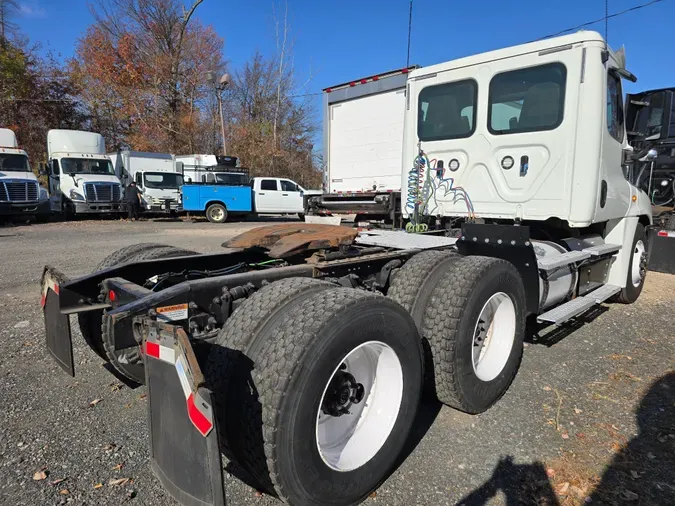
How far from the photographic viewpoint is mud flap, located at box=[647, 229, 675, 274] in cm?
698

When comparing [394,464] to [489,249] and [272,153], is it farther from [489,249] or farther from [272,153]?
[272,153]

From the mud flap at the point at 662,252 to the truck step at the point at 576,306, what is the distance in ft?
7.79

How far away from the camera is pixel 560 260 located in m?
4.23

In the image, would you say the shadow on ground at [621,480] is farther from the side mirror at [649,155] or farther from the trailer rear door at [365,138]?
the trailer rear door at [365,138]

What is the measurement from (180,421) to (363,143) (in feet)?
24.0

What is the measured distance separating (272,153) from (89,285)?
106 ft

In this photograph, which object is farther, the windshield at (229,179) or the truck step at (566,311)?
the windshield at (229,179)

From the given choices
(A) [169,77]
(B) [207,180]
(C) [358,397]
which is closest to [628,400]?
(C) [358,397]

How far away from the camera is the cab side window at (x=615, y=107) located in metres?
4.74

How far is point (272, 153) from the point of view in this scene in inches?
1334

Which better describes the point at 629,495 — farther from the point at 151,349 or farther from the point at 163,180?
the point at 163,180

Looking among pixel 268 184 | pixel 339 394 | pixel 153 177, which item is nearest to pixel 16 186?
pixel 153 177

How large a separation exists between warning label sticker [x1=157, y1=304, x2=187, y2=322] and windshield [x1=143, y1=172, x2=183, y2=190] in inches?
866

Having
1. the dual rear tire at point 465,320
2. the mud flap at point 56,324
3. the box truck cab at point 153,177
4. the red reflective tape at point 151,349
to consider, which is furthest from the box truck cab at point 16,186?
the red reflective tape at point 151,349
